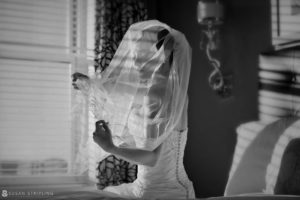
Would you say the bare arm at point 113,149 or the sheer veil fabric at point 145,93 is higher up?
the sheer veil fabric at point 145,93

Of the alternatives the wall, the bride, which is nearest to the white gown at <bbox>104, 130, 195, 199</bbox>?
the bride

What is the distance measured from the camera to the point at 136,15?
2.71 m

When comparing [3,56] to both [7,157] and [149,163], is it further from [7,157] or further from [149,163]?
[149,163]

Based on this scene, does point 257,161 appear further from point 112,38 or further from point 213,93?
point 112,38

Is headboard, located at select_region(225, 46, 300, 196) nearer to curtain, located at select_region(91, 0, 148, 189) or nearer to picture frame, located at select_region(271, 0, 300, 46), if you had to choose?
picture frame, located at select_region(271, 0, 300, 46)

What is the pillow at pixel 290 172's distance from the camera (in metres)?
1.42

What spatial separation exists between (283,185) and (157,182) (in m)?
0.56

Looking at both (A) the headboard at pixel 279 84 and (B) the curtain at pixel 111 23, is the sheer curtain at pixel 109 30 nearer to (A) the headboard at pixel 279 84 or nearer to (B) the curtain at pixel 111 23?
(B) the curtain at pixel 111 23

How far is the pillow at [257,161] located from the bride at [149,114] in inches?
9.2

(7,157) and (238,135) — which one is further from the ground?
(238,135)

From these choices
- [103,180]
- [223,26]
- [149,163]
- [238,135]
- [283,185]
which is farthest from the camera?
[103,180]

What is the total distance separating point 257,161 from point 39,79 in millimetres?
1590

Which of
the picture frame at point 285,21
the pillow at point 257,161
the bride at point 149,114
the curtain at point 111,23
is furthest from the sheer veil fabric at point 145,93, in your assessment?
the curtain at point 111,23

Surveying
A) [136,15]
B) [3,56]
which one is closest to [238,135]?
[136,15]
